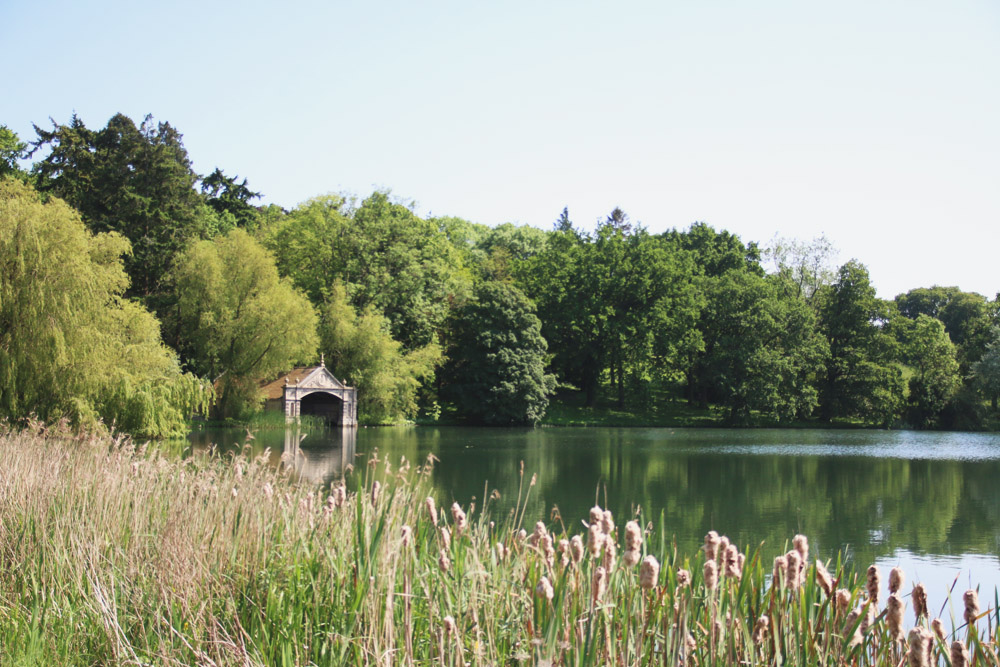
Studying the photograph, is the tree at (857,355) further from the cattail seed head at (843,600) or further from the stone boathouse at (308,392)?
the cattail seed head at (843,600)

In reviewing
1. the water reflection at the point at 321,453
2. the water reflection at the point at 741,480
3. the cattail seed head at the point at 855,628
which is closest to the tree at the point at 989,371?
the water reflection at the point at 741,480

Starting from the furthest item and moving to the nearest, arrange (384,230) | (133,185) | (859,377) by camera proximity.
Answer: (859,377) < (384,230) < (133,185)

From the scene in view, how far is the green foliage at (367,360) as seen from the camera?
1843 inches

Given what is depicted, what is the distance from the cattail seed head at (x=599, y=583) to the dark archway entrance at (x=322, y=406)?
4363 centimetres

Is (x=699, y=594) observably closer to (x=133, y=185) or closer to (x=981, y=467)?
(x=981, y=467)

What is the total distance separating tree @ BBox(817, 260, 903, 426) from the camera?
55.1m

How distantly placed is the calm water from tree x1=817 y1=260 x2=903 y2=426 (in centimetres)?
1380

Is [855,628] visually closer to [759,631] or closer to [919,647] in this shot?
[759,631]

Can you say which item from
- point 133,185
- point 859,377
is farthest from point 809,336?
point 133,185

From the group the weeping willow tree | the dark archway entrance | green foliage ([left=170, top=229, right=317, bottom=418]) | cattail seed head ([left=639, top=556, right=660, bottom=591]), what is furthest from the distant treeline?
cattail seed head ([left=639, top=556, right=660, bottom=591])

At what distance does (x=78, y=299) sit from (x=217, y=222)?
1356 inches

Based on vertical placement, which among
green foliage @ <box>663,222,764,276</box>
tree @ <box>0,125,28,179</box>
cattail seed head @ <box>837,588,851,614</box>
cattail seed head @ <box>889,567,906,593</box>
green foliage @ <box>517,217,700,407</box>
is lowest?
cattail seed head @ <box>837,588,851,614</box>

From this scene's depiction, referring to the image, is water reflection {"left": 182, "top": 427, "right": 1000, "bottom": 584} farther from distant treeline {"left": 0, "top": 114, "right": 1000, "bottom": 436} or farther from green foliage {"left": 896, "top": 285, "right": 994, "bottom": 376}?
green foliage {"left": 896, "top": 285, "right": 994, "bottom": 376}

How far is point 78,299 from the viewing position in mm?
20438
